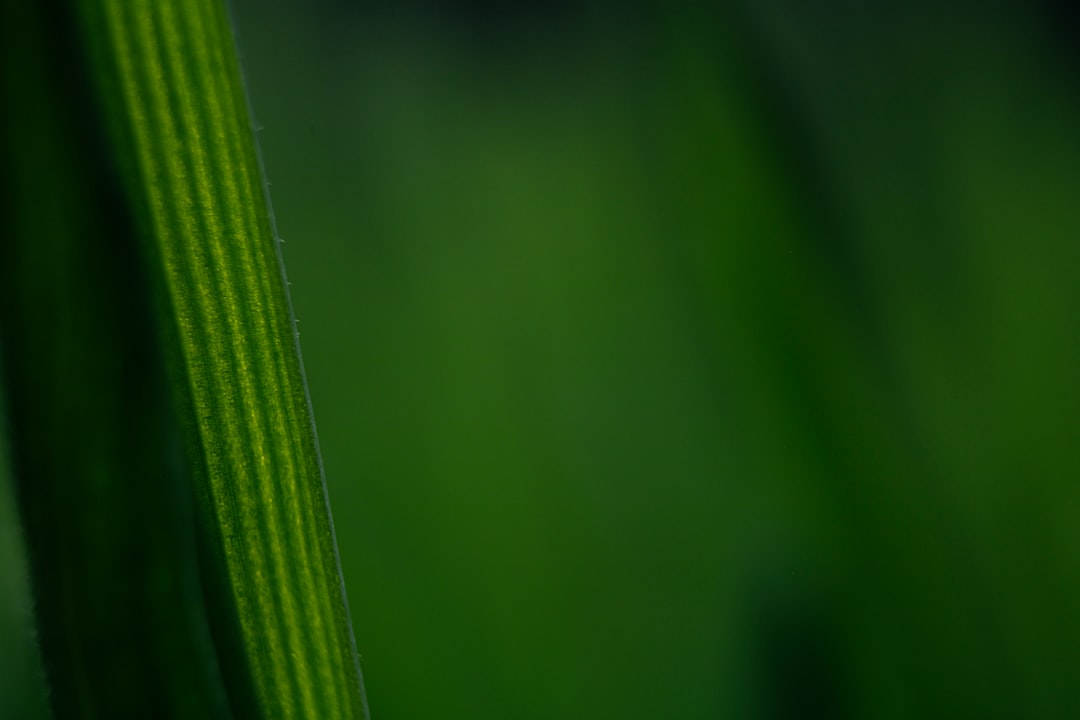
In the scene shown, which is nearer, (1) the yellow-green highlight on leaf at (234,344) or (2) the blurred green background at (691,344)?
(1) the yellow-green highlight on leaf at (234,344)

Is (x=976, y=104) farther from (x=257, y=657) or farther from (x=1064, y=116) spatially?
(x=257, y=657)

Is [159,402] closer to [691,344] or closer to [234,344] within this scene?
[234,344]

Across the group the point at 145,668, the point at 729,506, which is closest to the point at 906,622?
the point at 729,506

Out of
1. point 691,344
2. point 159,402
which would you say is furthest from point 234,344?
point 691,344

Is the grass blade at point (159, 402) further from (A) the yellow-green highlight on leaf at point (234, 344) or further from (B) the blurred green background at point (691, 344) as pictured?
(B) the blurred green background at point (691, 344)

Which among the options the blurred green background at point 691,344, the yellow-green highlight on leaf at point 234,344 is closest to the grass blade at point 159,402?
the yellow-green highlight on leaf at point 234,344

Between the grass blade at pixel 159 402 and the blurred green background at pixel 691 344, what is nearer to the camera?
the grass blade at pixel 159 402

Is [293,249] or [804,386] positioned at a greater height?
[293,249]

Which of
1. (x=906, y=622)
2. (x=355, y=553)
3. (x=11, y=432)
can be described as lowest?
(x=906, y=622)

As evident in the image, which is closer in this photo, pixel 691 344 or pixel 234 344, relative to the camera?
pixel 234 344
